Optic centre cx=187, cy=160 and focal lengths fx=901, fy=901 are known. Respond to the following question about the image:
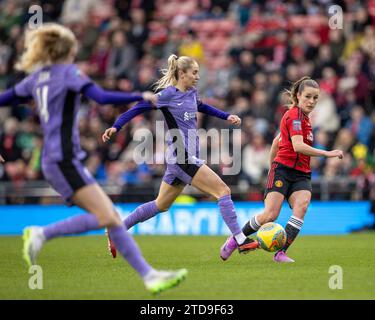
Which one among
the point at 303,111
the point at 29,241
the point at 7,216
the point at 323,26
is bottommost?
the point at 7,216

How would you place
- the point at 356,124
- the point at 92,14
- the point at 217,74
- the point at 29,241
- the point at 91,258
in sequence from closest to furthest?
the point at 29,241
the point at 91,258
the point at 356,124
the point at 217,74
the point at 92,14

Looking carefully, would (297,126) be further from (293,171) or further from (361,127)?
(361,127)

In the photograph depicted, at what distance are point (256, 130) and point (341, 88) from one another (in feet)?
7.09

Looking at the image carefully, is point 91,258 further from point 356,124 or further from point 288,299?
point 356,124

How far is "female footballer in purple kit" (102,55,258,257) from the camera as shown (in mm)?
10820

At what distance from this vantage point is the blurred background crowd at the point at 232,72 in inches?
767

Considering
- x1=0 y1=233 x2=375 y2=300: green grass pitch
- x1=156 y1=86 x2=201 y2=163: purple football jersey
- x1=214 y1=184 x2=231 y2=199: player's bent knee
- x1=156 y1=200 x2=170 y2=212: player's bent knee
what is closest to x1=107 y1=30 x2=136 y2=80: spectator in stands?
x1=0 y1=233 x2=375 y2=300: green grass pitch

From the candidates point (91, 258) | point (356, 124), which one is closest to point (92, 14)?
point (356, 124)

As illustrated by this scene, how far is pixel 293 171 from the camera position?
11.0m

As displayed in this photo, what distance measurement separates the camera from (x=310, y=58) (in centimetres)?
2106

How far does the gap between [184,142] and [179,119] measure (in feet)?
0.96

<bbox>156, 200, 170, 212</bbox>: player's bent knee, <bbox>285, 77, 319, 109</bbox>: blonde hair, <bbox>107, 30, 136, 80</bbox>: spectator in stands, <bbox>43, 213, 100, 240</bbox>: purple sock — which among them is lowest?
<bbox>156, 200, 170, 212</bbox>: player's bent knee

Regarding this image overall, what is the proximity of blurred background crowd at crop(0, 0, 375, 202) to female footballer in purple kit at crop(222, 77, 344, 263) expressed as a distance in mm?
7680

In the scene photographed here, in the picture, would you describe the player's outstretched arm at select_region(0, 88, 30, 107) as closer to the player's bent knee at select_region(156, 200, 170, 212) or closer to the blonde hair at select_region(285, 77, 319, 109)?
the player's bent knee at select_region(156, 200, 170, 212)
